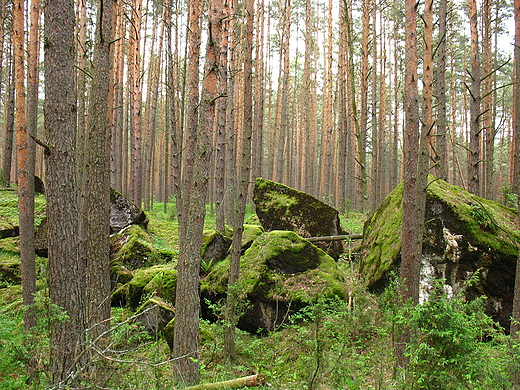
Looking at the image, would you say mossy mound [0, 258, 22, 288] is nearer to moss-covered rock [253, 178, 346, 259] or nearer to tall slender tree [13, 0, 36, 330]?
tall slender tree [13, 0, 36, 330]

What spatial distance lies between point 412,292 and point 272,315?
106 inches

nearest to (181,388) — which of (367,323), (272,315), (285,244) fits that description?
(272,315)

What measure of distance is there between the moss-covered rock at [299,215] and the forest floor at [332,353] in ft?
6.66

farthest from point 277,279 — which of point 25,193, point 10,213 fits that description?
point 10,213

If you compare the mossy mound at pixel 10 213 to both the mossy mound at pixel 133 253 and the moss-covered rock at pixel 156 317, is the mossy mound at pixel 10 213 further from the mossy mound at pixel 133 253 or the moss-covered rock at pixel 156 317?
the moss-covered rock at pixel 156 317

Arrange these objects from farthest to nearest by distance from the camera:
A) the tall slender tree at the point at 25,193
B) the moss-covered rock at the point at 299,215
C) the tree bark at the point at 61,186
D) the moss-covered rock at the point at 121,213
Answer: the moss-covered rock at the point at 121,213, the moss-covered rock at the point at 299,215, the tall slender tree at the point at 25,193, the tree bark at the point at 61,186

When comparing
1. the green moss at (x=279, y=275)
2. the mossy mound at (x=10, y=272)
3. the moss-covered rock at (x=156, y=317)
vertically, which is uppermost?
the green moss at (x=279, y=275)

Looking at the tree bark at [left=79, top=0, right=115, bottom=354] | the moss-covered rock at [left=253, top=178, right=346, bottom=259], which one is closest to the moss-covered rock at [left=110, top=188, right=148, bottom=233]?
the moss-covered rock at [left=253, top=178, right=346, bottom=259]

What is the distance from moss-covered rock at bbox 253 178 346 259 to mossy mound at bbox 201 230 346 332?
7.30 ft

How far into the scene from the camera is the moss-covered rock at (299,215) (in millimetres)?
9969

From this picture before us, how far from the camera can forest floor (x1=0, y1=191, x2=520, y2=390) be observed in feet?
10.8

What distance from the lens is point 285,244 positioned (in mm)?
7551

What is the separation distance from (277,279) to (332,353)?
231 centimetres

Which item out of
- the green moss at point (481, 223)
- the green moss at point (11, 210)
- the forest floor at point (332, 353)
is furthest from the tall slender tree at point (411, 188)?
the green moss at point (11, 210)
